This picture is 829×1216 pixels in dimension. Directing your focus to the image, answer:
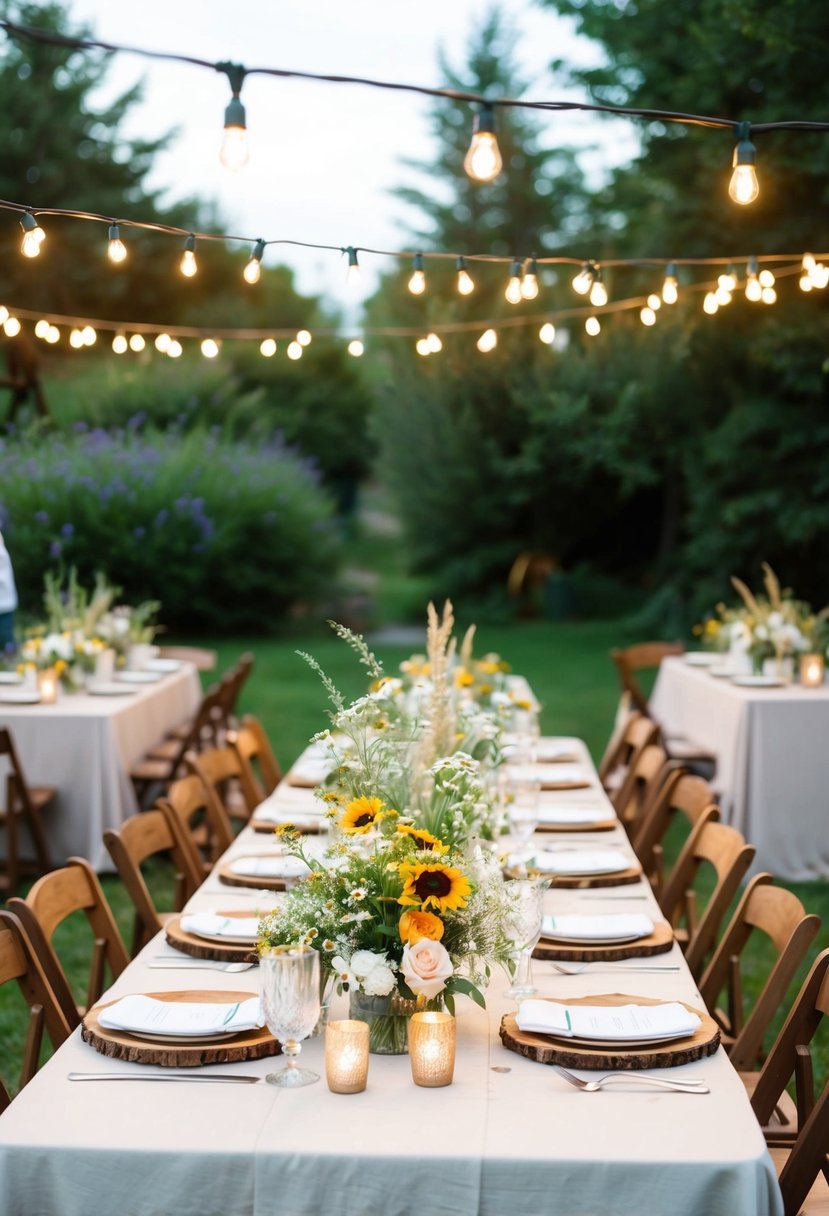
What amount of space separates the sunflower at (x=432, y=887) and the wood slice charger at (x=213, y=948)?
66cm

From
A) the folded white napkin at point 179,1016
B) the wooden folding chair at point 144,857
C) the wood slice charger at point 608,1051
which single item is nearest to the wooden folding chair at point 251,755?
the wooden folding chair at point 144,857

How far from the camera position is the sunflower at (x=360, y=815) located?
2486 mm

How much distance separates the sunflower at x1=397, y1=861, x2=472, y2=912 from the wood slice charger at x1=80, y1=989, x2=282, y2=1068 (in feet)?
1.15

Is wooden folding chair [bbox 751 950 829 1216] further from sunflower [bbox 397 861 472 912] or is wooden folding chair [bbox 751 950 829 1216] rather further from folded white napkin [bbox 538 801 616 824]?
folded white napkin [bbox 538 801 616 824]

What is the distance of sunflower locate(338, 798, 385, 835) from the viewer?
8.16 ft

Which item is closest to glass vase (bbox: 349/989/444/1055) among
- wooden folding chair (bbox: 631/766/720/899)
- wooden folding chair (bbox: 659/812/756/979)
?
wooden folding chair (bbox: 659/812/756/979)

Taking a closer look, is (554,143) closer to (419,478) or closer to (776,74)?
(419,478)

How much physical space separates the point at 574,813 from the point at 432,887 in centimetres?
205

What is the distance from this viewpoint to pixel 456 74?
2439cm

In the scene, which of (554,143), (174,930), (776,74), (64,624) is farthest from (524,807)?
(554,143)

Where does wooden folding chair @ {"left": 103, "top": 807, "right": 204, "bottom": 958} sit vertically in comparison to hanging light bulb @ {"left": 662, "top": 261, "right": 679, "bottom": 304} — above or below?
below

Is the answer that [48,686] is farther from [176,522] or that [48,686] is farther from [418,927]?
[176,522]

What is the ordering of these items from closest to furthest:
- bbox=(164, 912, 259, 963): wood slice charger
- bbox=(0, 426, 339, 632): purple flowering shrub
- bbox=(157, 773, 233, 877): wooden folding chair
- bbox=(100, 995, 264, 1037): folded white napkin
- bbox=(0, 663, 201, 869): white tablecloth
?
bbox=(100, 995, 264, 1037): folded white napkin < bbox=(164, 912, 259, 963): wood slice charger < bbox=(157, 773, 233, 877): wooden folding chair < bbox=(0, 663, 201, 869): white tablecloth < bbox=(0, 426, 339, 632): purple flowering shrub

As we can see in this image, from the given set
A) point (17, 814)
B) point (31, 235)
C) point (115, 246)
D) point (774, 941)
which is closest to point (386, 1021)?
point (774, 941)
